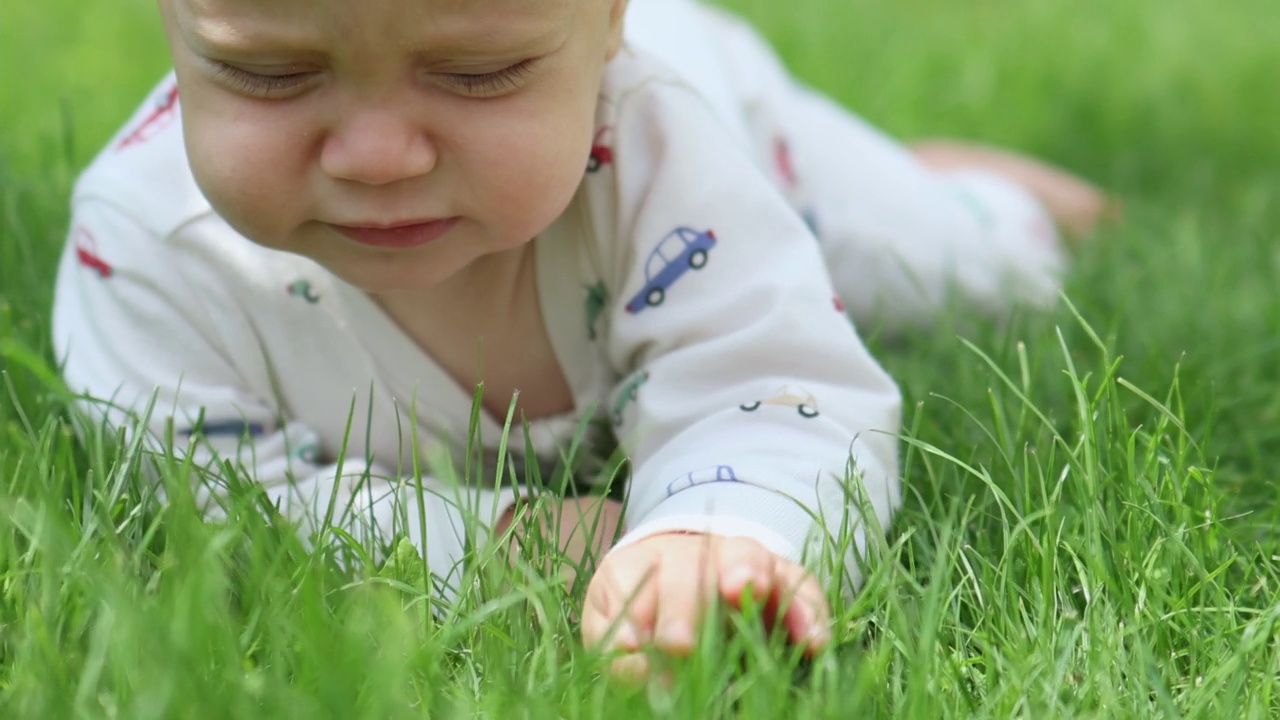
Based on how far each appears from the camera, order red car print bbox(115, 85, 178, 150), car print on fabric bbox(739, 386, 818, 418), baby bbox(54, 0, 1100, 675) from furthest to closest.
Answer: red car print bbox(115, 85, 178, 150)
car print on fabric bbox(739, 386, 818, 418)
baby bbox(54, 0, 1100, 675)

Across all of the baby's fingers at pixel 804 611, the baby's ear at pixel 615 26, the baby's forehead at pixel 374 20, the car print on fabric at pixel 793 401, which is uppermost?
the baby's forehead at pixel 374 20

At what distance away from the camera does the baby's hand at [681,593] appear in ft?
3.53

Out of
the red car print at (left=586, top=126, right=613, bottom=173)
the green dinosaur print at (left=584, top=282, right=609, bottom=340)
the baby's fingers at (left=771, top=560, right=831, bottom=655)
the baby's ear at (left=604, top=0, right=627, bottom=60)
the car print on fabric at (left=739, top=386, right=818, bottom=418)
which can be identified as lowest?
the baby's fingers at (left=771, top=560, right=831, bottom=655)

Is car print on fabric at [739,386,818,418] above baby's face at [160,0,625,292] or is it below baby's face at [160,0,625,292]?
below

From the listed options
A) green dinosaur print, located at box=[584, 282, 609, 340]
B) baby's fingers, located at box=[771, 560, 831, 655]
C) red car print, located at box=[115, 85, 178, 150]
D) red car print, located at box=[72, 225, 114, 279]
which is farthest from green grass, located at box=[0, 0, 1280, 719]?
green dinosaur print, located at box=[584, 282, 609, 340]

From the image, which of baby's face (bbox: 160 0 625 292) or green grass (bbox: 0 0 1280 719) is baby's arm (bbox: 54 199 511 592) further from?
baby's face (bbox: 160 0 625 292)

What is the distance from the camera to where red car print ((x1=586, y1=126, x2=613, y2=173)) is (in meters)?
1.54

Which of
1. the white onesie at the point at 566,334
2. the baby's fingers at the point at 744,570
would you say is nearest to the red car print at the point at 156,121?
the white onesie at the point at 566,334

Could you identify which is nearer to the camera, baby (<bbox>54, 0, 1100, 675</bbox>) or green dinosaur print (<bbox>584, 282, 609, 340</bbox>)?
baby (<bbox>54, 0, 1100, 675</bbox>)

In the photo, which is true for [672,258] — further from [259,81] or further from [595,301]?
[259,81]

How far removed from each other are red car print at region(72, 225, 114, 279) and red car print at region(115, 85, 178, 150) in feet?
0.40

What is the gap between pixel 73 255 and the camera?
162 cm

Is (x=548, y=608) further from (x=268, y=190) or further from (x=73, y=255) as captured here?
(x=73, y=255)

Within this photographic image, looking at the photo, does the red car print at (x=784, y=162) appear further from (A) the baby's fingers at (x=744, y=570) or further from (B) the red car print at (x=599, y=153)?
(A) the baby's fingers at (x=744, y=570)
